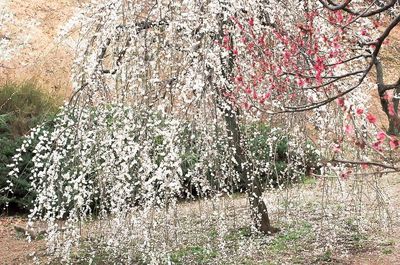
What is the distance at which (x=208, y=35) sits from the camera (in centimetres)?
376

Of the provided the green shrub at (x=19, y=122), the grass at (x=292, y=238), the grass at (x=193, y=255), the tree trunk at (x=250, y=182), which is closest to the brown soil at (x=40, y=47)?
the green shrub at (x=19, y=122)

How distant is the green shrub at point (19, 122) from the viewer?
26.6ft

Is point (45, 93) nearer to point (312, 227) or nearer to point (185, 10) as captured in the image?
point (312, 227)

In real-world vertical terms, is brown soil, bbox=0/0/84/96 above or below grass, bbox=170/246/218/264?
above

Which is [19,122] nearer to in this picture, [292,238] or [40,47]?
[40,47]

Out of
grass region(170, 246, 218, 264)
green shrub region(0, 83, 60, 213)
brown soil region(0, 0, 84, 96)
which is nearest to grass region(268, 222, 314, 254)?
grass region(170, 246, 218, 264)

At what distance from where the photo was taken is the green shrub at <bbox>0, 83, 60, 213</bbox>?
26.6 ft

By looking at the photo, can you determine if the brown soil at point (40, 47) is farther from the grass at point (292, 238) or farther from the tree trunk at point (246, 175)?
the grass at point (292, 238)

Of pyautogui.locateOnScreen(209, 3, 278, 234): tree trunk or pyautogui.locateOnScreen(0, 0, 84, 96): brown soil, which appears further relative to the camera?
pyautogui.locateOnScreen(0, 0, 84, 96): brown soil

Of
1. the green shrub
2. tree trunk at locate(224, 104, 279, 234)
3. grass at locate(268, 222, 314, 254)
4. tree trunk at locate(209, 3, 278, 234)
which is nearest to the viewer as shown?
tree trunk at locate(209, 3, 278, 234)

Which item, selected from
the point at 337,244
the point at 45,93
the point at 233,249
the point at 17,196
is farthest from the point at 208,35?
the point at 45,93

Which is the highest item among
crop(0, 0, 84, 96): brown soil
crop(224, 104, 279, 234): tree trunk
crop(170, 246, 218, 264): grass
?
crop(0, 0, 84, 96): brown soil

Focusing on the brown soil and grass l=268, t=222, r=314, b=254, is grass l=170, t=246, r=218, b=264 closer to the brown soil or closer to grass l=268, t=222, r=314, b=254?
grass l=268, t=222, r=314, b=254

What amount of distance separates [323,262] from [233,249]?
33.9 inches
